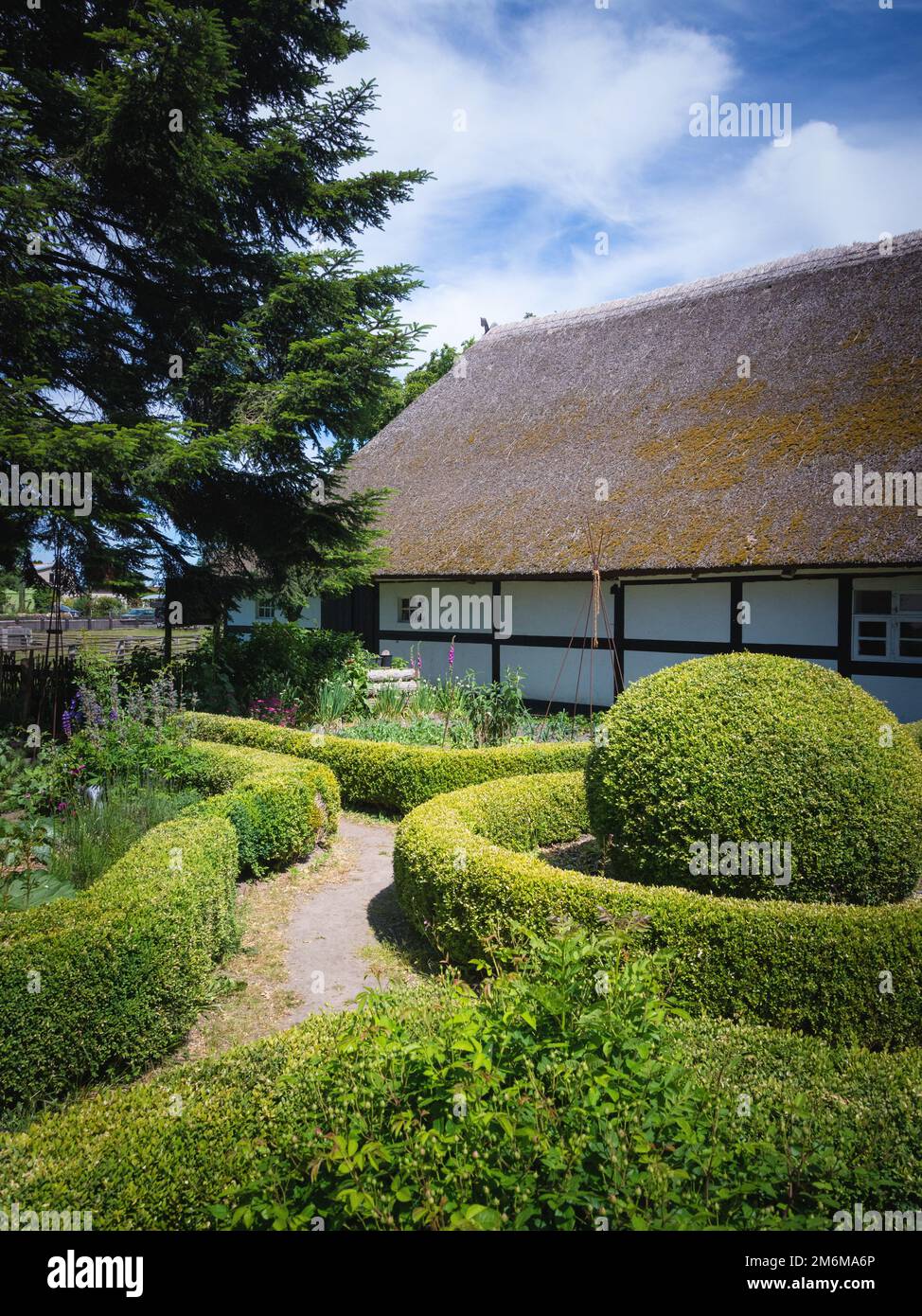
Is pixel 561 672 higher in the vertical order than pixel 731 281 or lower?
lower

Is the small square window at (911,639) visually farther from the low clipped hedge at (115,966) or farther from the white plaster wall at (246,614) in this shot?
the white plaster wall at (246,614)

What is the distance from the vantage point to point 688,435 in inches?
469

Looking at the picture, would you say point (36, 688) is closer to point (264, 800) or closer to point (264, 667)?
point (264, 667)

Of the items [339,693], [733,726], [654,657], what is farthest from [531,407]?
[733,726]

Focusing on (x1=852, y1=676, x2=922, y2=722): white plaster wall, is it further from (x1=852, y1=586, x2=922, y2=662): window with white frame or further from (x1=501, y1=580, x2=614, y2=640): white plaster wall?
(x1=501, y1=580, x2=614, y2=640): white plaster wall

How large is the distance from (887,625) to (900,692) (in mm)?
868

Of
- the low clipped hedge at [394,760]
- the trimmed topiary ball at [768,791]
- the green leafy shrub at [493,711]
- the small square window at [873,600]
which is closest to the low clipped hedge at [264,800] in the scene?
the low clipped hedge at [394,760]

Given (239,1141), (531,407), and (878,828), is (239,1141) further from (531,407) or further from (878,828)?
(531,407)

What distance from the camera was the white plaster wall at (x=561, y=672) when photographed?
1174 cm

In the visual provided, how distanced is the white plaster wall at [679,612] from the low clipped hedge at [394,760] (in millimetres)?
3416

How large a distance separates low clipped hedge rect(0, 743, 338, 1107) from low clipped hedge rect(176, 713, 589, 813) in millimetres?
3392

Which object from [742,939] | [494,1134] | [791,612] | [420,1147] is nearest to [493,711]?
[791,612]

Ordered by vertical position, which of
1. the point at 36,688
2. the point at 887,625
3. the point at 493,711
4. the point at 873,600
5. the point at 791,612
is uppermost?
the point at 873,600
